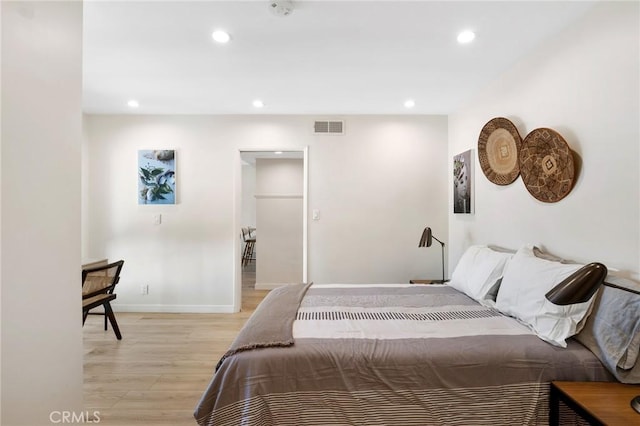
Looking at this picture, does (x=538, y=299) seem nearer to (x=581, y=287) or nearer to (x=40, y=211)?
(x=581, y=287)

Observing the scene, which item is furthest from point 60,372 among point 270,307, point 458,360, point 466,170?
point 466,170

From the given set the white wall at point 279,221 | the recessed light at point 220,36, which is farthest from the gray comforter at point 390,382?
the white wall at point 279,221

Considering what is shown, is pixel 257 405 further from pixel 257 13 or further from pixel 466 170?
pixel 466 170

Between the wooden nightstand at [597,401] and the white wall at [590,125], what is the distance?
0.61 meters

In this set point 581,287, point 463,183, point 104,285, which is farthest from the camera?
point 463,183

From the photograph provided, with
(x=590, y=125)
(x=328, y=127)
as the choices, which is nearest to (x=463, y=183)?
(x=590, y=125)

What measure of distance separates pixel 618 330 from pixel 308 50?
239 cm

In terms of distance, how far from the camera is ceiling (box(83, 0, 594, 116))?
1.73 metres

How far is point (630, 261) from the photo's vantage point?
1.47m

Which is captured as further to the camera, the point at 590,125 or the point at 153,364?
the point at 153,364

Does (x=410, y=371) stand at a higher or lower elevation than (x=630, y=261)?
lower

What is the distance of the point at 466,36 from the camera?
77.4 inches

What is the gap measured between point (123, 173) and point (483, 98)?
13.7 ft

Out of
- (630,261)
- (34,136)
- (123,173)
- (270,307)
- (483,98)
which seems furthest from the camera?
(123,173)
